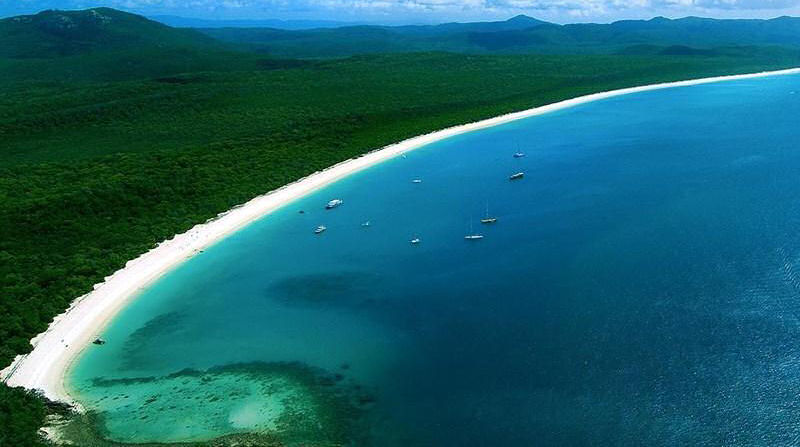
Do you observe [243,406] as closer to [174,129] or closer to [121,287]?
[121,287]

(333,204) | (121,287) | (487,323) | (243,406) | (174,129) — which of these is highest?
(174,129)

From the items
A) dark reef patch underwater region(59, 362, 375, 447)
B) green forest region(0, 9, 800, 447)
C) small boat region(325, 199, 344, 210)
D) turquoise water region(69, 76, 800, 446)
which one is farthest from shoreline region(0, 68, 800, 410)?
small boat region(325, 199, 344, 210)

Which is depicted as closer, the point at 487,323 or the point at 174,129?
the point at 487,323

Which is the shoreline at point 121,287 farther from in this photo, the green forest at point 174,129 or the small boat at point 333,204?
the small boat at point 333,204

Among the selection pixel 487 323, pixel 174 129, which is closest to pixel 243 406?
pixel 487 323

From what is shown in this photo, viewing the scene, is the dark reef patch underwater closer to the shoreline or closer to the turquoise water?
the turquoise water

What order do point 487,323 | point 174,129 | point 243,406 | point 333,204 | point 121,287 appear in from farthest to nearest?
point 174,129, point 333,204, point 121,287, point 487,323, point 243,406
